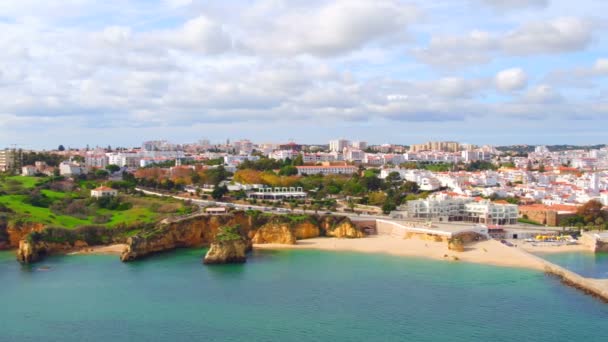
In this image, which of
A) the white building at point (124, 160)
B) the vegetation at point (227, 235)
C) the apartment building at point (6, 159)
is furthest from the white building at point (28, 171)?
the vegetation at point (227, 235)

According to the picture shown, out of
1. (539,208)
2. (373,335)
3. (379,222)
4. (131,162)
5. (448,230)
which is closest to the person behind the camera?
(373,335)

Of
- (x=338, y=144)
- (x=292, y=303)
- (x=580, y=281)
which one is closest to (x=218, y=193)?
(x=292, y=303)

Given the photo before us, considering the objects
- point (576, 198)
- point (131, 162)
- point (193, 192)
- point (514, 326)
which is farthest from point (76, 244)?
point (131, 162)

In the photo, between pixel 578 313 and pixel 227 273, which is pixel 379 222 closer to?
pixel 227 273

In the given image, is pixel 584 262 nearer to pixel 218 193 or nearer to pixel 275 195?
pixel 275 195

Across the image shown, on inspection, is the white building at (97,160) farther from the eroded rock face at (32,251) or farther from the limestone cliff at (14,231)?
the eroded rock face at (32,251)

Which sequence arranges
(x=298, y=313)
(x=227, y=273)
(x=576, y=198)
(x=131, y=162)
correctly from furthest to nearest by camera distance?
(x=131, y=162) → (x=576, y=198) → (x=227, y=273) → (x=298, y=313)

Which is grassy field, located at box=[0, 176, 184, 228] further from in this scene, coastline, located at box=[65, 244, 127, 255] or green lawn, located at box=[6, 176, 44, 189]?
coastline, located at box=[65, 244, 127, 255]
